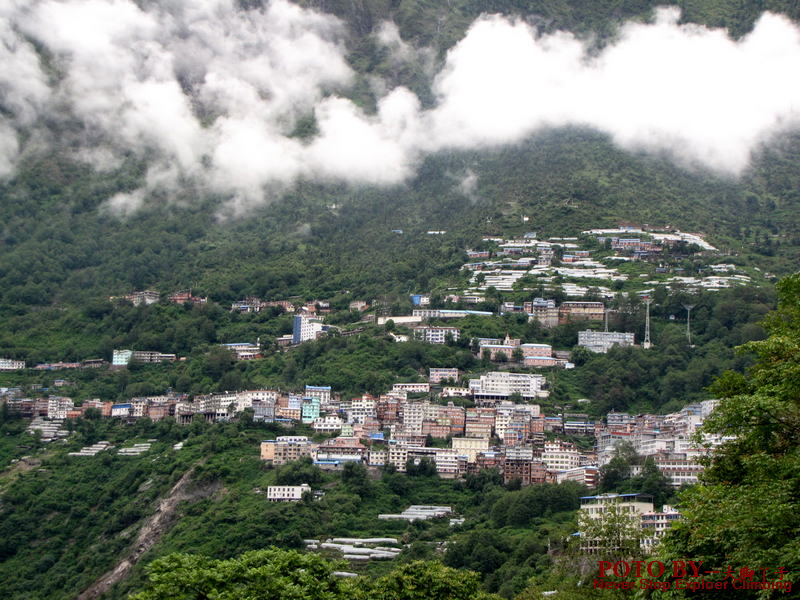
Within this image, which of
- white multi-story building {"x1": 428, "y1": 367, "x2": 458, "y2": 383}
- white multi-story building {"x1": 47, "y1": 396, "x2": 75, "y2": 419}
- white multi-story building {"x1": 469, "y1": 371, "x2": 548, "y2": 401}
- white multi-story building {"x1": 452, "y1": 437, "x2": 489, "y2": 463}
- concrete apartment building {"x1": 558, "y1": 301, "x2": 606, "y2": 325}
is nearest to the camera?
white multi-story building {"x1": 452, "y1": 437, "x2": 489, "y2": 463}

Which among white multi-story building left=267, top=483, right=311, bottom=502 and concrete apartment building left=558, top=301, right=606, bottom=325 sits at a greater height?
concrete apartment building left=558, top=301, right=606, bottom=325

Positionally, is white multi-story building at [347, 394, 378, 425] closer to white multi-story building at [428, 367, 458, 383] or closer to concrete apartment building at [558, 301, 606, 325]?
white multi-story building at [428, 367, 458, 383]

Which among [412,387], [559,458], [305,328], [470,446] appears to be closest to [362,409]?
[412,387]

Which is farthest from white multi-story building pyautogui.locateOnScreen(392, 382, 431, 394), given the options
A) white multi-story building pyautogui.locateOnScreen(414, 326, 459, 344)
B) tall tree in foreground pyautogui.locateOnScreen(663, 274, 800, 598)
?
tall tree in foreground pyautogui.locateOnScreen(663, 274, 800, 598)

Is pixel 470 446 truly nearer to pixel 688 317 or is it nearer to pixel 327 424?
pixel 327 424

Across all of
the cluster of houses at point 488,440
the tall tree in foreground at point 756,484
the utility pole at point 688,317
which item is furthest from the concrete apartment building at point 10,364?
the tall tree in foreground at point 756,484

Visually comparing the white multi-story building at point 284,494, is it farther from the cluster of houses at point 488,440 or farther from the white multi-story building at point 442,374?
the white multi-story building at point 442,374

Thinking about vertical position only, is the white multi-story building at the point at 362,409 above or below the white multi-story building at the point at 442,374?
below
